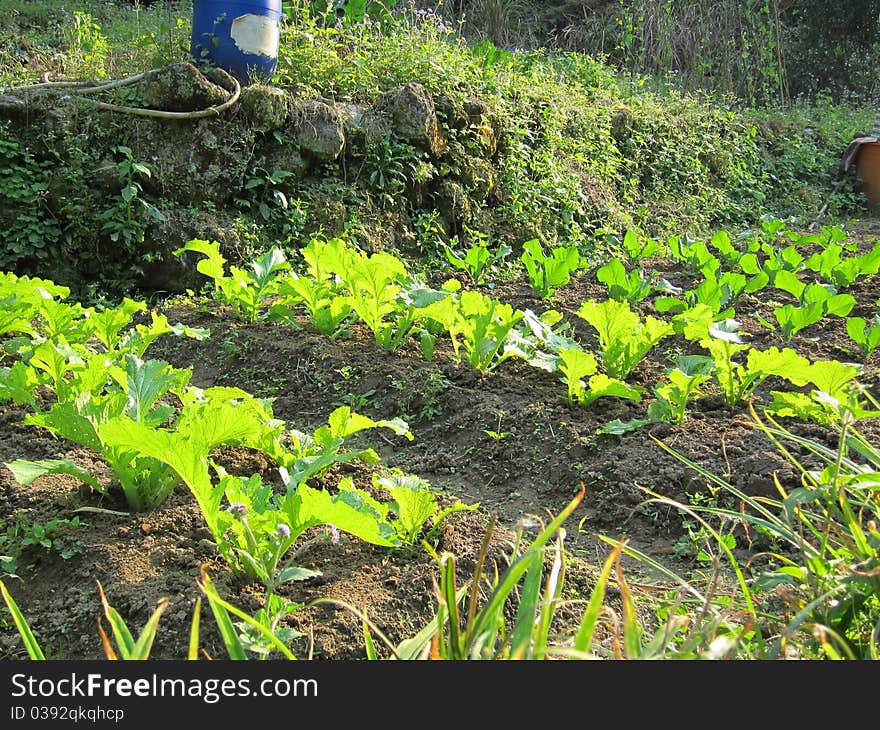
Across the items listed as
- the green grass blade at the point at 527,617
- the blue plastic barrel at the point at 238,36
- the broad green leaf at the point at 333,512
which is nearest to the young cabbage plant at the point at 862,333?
the broad green leaf at the point at 333,512

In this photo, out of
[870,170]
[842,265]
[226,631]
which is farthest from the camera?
[870,170]

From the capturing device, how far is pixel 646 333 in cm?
349

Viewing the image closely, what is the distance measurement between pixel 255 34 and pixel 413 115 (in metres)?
1.14

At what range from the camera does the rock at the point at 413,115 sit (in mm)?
5809

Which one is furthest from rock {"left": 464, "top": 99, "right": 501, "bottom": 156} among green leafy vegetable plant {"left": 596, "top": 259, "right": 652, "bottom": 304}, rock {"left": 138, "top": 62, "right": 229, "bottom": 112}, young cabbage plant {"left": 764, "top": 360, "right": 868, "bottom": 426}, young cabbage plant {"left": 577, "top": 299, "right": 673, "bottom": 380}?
young cabbage plant {"left": 764, "top": 360, "right": 868, "bottom": 426}

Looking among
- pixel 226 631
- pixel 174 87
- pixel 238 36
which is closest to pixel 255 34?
pixel 238 36

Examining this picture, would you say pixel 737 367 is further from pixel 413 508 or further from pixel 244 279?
pixel 244 279

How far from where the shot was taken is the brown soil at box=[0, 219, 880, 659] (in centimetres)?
197

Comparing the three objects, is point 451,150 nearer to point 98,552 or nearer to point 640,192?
point 640,192

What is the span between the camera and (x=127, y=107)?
5074 millimetres

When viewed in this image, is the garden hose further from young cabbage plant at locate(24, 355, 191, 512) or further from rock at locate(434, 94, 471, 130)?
young cabbage plant at locate(24, 355, 191, 512)

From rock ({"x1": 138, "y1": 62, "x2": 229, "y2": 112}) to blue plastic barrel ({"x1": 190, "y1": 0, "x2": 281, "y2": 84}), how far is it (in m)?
0.25

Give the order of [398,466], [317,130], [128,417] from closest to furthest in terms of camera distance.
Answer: [128,417] → [398,466] → [317,130]

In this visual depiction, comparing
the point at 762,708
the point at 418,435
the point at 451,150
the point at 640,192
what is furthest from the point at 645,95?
the point at 762,708
